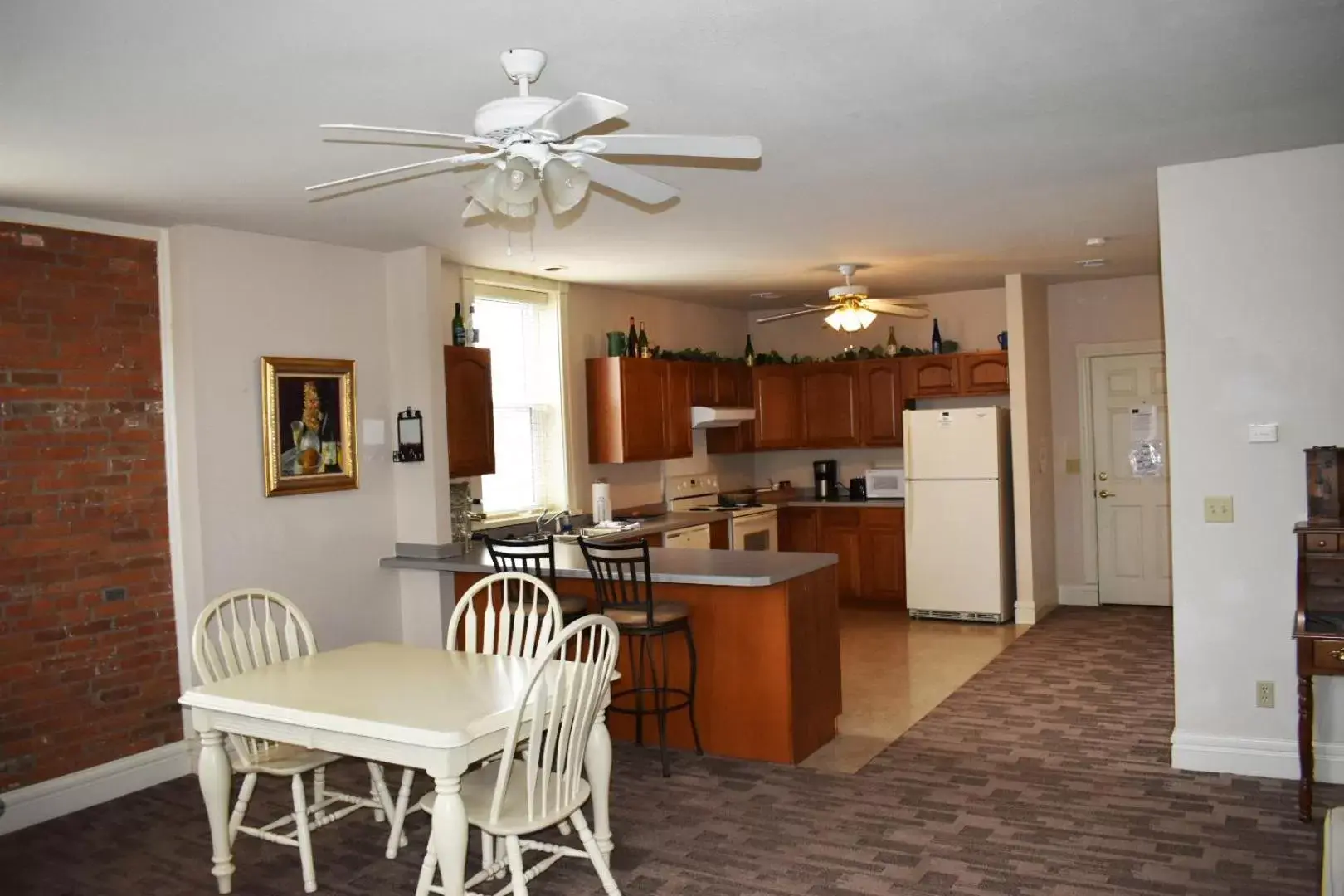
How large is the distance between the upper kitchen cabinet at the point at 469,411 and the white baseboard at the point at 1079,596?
4.68 m

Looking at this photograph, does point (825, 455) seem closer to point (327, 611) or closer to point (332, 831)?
point (327, 611)

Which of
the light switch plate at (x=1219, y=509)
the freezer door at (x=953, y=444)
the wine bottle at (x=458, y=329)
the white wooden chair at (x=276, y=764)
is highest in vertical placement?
the wine bottle at (x=458, y=329)

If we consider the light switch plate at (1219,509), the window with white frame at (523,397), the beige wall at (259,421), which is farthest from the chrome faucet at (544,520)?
the light switch plate at (1219,509)

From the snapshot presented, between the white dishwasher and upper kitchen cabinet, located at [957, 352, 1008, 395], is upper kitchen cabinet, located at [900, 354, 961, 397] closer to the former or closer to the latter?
upper kitchen cabinet, located at [957, 352, 1008, 395]

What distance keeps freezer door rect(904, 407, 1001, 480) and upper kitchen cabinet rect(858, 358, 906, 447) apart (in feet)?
1.48

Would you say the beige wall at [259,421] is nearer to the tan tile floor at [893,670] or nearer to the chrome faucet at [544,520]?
the chrome faucet at [544,520]

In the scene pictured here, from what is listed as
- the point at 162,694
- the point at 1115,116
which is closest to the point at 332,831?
the point at 162,694

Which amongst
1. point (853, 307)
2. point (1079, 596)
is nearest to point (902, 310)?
point (853, 307)

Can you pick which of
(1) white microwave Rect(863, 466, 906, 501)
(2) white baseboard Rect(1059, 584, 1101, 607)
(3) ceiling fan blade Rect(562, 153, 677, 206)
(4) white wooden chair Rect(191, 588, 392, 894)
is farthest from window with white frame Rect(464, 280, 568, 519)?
(2) white baseboard Rect(1059, 584, 1101, 607)

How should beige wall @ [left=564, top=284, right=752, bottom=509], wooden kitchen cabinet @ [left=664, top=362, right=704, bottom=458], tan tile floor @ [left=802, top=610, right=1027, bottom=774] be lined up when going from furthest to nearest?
1. wooden kitchen cabinet @ [left=664, top=362, right=704, bottom=458]
2. beige wall @ [left=564, top=284, right=752, bottom=509]
3. tan tile floor @ [left=802, top=610, right=1027, bottom=774]

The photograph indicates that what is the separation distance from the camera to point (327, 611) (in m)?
5.10

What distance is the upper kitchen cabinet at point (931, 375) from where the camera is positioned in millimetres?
7840

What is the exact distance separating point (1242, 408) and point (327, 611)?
13.9 ft

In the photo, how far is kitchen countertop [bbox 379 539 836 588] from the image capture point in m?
4.31
